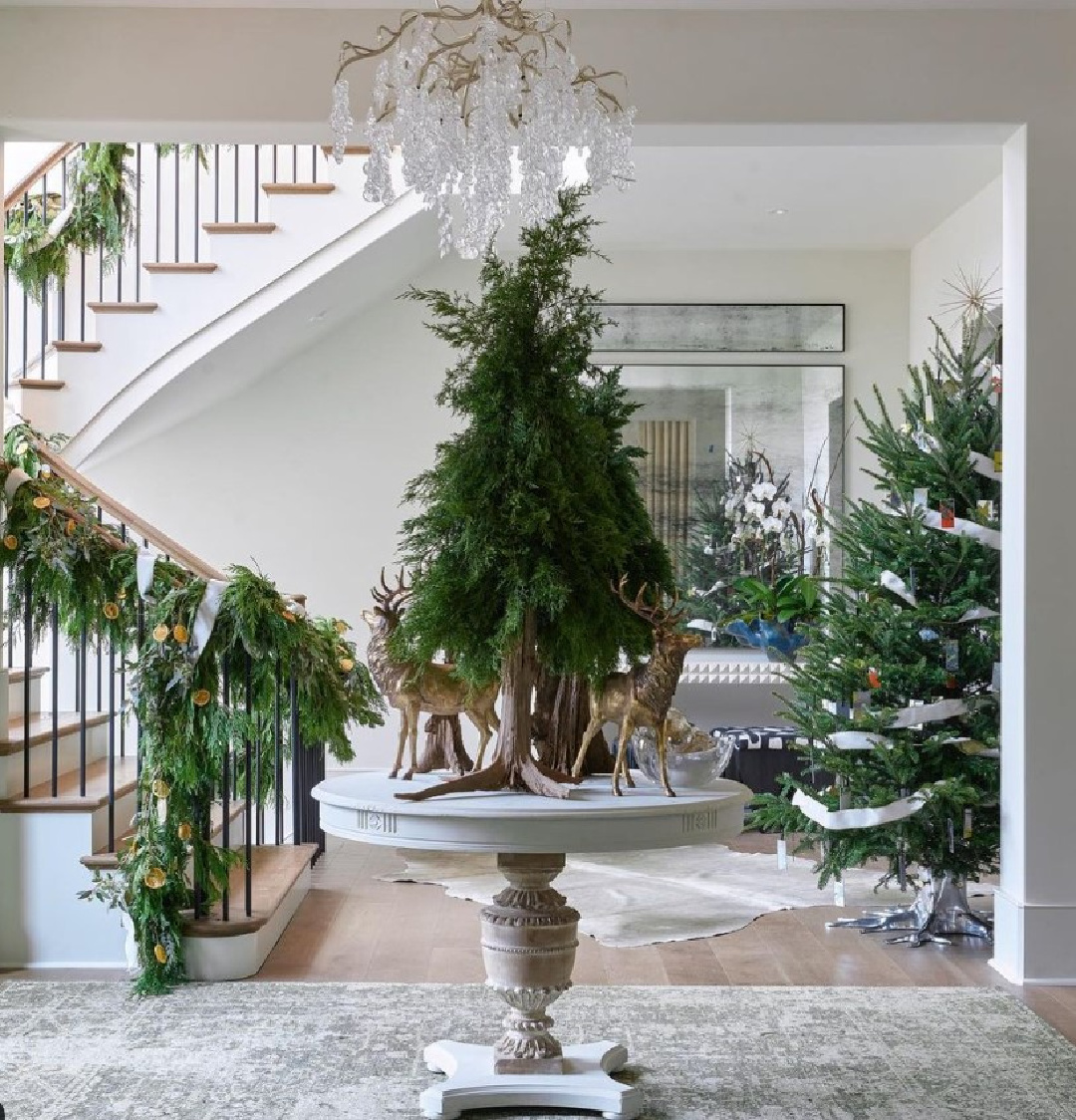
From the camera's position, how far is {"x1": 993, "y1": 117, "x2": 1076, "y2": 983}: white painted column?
14.8 feet

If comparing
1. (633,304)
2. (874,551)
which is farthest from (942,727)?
(633,304)

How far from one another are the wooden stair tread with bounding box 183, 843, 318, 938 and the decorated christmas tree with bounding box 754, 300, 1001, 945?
167 cm

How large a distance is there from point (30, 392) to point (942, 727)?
4498 mm

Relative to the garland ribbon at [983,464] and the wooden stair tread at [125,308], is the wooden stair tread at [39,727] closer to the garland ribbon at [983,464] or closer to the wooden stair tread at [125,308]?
the wooden stair tread at [125,308]

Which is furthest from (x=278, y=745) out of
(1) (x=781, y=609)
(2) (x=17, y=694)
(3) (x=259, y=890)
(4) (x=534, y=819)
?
(1) (x=781, y=609)

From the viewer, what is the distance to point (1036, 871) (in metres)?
4.54

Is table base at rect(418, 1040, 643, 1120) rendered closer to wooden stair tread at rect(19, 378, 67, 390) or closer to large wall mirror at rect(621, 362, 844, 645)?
wooden stair tread at rect(19, 378, 67, 390)

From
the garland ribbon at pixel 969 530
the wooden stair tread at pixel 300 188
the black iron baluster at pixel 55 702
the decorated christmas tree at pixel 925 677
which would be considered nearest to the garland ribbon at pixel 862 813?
the decorated christmas tree at pixel 925 677

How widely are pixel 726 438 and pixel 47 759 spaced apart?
184 inches

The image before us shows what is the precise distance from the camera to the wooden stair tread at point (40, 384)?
23.0 ft

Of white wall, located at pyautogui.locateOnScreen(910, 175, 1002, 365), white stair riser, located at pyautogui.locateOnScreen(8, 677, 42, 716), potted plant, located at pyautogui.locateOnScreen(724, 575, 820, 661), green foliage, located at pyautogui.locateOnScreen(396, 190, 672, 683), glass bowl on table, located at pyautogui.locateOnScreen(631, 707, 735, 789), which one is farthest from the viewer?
white wall, located at pyautogui.locateOnScreen(910, 175, 1002, 365)

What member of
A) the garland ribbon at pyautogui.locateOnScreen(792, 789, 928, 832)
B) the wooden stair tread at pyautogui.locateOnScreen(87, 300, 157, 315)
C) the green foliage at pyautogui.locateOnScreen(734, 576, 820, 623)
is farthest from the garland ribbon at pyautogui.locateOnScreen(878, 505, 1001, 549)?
the wooden stair tread at pyautogui.locateOnScreen(87, 300, 157, 315)

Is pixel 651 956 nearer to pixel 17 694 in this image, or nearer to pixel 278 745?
pixel 278 745

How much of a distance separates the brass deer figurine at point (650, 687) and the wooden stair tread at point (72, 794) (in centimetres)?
208
